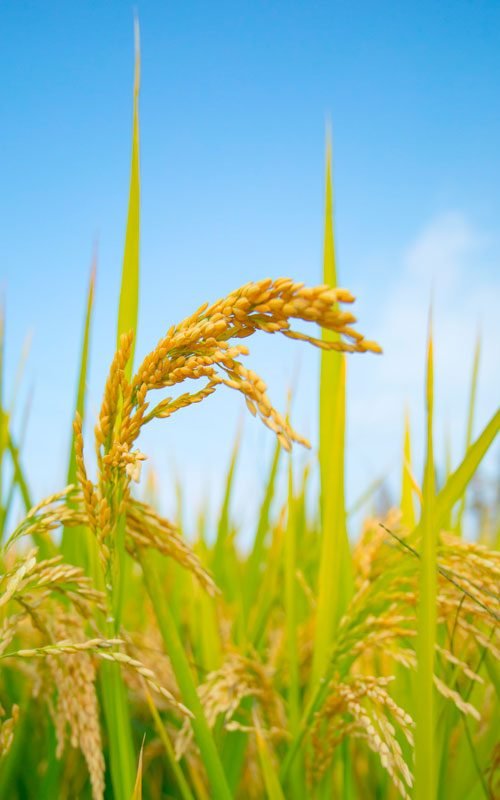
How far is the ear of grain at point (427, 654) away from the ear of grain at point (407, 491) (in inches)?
24.8

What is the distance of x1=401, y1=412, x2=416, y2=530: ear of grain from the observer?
1626mm

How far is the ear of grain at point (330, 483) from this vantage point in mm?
1333

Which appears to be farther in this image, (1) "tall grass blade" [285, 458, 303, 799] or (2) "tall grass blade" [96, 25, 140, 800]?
(1) "tall grass blade" [285, 458, 303, 799]

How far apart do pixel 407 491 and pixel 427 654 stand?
759 millimetres

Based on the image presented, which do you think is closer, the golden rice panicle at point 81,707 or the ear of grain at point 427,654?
the ear of grain at point 427,654

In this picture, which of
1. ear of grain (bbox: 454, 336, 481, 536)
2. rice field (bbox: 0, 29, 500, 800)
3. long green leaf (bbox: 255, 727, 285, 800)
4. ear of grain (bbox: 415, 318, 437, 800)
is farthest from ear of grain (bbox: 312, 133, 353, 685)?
ear of grain (bbox: 454, 336, 481, 536)

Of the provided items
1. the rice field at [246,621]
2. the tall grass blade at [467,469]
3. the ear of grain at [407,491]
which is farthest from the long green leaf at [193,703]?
the ear of grain at [407,491]

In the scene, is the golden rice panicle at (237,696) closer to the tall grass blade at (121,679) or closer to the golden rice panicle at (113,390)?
the tall grass blade at (121,679)

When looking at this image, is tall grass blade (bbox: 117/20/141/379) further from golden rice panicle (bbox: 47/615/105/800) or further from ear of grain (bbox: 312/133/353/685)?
golden rice panicle (bbox: 47/615/105/800)

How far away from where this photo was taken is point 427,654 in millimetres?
923

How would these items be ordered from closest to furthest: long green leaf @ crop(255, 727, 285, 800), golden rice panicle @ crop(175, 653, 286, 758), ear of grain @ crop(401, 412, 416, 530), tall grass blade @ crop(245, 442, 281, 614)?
long green leaf @ crop(255, 727, 285, 800)
golden rice panicle @ crop(175, 653, 286, 758)
ear of grain @ crop(401, 412, 416, 530)
tall grass blade @ crop(245, 442, 281, 614)

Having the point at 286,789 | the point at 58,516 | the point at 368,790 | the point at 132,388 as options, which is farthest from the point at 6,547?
the point at 368,790

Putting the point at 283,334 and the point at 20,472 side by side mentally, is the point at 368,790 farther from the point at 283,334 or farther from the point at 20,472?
Result: the point at 283,334

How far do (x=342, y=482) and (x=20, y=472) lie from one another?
Answer: 2.71 ft
